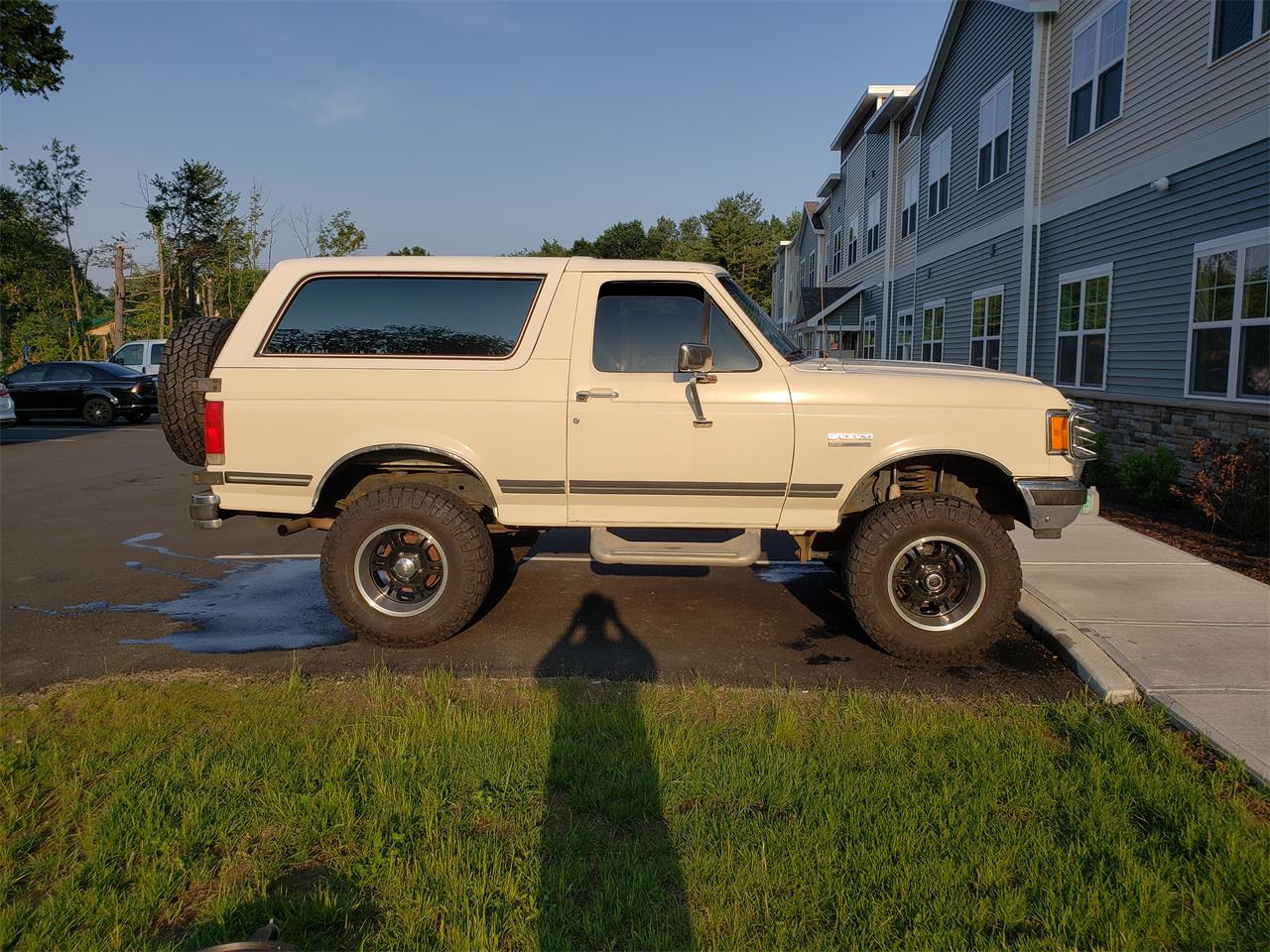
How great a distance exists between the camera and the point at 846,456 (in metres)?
5.35

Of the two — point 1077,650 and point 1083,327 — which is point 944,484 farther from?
point 1083,327

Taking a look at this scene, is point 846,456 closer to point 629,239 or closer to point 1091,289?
point 1091,289

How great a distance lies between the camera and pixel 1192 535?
337 inches

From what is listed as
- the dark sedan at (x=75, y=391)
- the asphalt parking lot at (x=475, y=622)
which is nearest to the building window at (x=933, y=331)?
the asphalt parking lot at (x=475, y=622)

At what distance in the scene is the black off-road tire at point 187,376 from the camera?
564cm

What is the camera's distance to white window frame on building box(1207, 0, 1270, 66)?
9.36 meters

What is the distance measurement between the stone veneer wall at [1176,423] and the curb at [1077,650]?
497cm

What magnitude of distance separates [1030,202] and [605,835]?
49.5 ft

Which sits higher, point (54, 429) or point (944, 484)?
point (944, 484)

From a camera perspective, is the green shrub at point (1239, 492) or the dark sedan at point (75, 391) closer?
the green shrub at point (1239, 492)

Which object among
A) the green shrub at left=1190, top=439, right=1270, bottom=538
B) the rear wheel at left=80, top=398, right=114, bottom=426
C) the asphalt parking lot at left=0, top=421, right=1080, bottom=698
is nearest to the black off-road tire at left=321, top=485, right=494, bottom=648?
the asphalt parking lot at left=0, top=421, right=1080, bottom=698

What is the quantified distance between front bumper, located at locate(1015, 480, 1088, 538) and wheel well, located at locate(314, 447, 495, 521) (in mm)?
3271

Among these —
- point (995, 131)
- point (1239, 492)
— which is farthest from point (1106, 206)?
point (1239, 492)

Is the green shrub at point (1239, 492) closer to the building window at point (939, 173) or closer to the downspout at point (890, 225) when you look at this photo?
the building window at point (939, 173)
